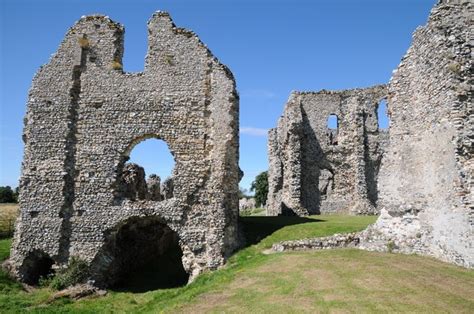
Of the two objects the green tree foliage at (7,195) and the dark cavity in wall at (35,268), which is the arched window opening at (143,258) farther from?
the green tree foliage at (7,195)

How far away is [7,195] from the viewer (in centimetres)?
6178

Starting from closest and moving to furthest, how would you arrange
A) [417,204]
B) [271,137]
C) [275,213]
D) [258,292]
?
[258,292] < [417,204] < [275,213] < [271,137]

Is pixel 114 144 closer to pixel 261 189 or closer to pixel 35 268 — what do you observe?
→ pixel 35 268

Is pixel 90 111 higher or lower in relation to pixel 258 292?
higher

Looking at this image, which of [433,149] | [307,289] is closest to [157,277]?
[307,289]

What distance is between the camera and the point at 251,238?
741 inches

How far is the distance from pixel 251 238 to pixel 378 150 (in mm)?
15177

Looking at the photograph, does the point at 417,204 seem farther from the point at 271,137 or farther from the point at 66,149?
the point at 271,137

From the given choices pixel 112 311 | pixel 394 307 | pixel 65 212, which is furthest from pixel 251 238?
pixel 394 307

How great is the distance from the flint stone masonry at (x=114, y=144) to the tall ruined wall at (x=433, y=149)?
21.4 feet

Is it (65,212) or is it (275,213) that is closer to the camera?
(65,212)

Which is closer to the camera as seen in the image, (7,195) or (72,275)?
(72,275)

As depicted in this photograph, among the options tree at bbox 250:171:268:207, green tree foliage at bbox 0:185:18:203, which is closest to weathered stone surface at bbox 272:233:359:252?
tree at bbox 250:171:268:207

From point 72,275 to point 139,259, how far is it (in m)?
4.58
